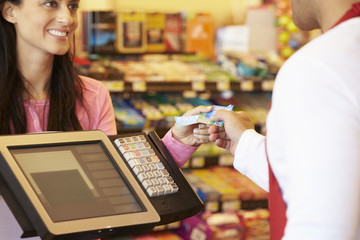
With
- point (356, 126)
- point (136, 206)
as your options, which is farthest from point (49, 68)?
point (356, 126)

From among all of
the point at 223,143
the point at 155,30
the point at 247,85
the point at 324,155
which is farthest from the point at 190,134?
the point at 155,30

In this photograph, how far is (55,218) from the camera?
1265 mm

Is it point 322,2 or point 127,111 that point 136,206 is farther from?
point 127,111

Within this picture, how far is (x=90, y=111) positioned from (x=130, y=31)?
7.05 ft

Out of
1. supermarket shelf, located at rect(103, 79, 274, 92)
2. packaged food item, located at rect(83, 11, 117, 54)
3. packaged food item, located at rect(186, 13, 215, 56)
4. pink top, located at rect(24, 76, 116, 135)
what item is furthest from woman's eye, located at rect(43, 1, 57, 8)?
packaged food item, located at rect(186, 13, 215, 56)

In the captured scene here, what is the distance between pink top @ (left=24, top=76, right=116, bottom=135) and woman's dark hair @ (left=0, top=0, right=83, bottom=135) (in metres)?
0.03

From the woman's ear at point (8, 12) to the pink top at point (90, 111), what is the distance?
1.05 feet

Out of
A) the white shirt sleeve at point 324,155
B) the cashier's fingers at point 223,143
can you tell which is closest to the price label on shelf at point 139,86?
the cashier's fingers at point 223,143

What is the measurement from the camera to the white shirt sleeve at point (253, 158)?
141cm

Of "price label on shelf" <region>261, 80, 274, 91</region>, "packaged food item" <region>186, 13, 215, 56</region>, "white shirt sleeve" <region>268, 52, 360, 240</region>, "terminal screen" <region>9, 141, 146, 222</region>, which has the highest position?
"white shirt sleeve" <region>268, 52, 360, 240</region>

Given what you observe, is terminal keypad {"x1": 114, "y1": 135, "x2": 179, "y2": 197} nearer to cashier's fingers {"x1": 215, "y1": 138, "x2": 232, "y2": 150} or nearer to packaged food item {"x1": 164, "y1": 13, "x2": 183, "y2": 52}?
cashier's fingers {"x1": 215, "y1": 138, "x2": 232, "y2": 150}

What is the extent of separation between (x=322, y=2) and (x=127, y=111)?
3.07 m

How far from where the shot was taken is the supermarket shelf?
12.9 feet

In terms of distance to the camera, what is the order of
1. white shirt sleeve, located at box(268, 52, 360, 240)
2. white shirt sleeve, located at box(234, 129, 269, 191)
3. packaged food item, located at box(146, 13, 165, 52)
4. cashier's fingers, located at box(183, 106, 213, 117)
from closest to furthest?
white shirt sleeve, located at box(268, 52, 360, 240), white shirt sleeve, located at box(234, 129, 269, 191), cashier's fingers, located at box(183, 106, 213, 117), packaged food item, located at box(146, 13, 165, 52)
